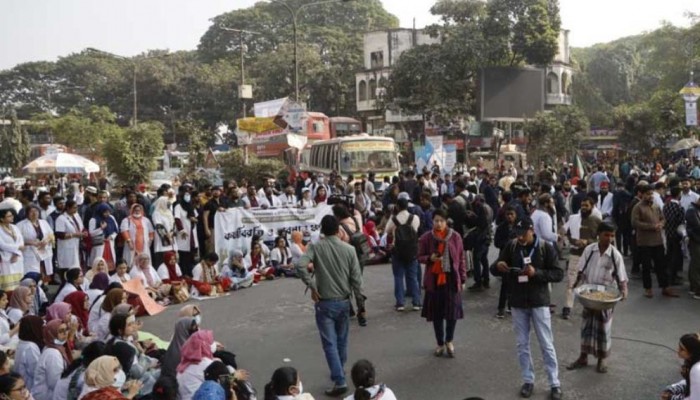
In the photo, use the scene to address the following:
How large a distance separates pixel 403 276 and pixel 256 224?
14.1 feet

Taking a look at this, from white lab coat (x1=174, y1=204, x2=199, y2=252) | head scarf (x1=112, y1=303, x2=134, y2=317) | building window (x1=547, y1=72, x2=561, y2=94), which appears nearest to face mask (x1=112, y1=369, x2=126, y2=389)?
head scarf (x1=112, y1=303, x2=134, y2=317)

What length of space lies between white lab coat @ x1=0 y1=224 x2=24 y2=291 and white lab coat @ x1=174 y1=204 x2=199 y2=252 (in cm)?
302

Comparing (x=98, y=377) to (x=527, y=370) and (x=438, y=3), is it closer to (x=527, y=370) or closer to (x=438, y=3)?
(x=527, y=370)

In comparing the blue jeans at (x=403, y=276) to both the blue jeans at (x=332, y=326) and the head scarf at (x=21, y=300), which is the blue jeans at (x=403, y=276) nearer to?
the blue jeans at (x=332, y=326)

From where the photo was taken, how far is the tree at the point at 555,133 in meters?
31.1

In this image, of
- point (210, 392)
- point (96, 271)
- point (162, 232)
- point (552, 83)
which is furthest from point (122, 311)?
point (552, 83)

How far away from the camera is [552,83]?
48.3m

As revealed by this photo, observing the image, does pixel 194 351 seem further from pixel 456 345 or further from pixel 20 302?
pixel 456 345

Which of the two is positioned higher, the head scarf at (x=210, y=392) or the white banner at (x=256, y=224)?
the white banner at (x=256, y=224)

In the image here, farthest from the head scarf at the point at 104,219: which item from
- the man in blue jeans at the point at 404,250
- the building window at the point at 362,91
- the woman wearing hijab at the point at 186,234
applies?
the building window at the point at 362,91

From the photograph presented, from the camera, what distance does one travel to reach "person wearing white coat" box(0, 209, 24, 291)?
30.5 feet

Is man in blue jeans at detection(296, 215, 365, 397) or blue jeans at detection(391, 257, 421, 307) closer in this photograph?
man in blue jeans at detection(296, 215, 365, 397)

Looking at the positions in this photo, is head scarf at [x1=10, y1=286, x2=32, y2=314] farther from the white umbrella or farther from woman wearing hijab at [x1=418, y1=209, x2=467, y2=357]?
the white umbrella

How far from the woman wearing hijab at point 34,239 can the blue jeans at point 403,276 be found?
5.58m
